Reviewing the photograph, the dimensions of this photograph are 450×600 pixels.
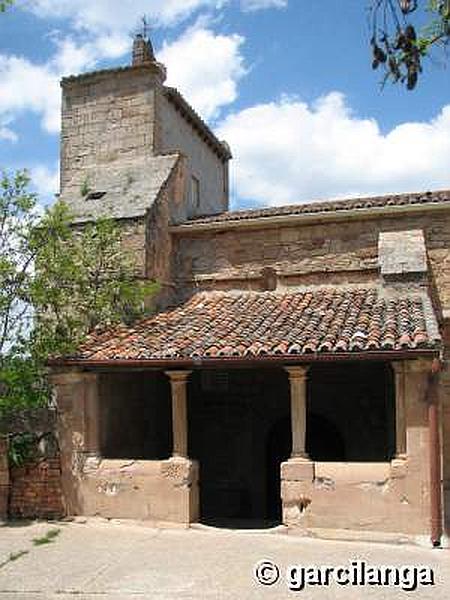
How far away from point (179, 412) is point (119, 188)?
17.9ft

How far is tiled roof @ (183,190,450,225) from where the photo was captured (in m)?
11.5

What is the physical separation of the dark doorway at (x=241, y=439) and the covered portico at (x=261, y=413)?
21 mm

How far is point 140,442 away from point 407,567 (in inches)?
228

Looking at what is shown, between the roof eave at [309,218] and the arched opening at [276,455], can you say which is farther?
the arched opening at [276,455]

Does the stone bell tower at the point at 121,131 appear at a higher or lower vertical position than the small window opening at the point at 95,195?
higher

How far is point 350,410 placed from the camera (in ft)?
39.5

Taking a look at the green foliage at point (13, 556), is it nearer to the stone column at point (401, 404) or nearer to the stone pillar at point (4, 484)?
the stone pillar at point (4, 484)

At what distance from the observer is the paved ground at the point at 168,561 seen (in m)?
5.97

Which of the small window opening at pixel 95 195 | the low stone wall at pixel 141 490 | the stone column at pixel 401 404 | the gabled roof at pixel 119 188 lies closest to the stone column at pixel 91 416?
the low stone wall at pixel 141 490

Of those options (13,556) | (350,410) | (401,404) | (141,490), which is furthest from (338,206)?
(13,556)

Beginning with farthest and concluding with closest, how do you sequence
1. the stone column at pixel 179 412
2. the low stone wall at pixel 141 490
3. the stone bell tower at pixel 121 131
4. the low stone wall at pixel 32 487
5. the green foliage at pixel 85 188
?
the stone bell tower at pixel 121 131 < the green foliage at pixel 85 188 < the low stone wall at pixel 32 487 < the stone column at pixel 179 412 < the low stone wall at pixel 141 490

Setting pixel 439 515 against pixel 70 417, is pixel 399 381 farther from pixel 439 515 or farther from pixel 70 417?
pixel 70 417

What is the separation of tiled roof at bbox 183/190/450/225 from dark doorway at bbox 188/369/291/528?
300 centimetres

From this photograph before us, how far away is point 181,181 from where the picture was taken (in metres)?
13.2
